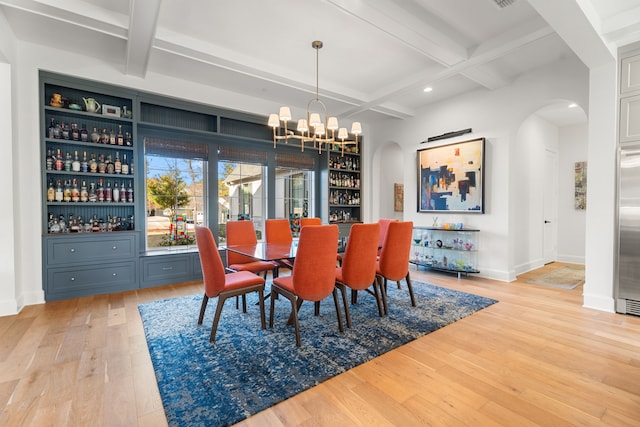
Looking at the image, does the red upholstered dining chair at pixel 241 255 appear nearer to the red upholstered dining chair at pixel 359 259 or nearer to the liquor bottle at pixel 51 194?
the red upholstered dining chair at pixel 359 259

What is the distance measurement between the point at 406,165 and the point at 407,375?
463 cm

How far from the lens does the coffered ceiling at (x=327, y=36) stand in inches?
112

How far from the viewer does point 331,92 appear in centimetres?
486

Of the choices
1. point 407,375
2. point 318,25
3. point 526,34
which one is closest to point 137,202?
point 318,25

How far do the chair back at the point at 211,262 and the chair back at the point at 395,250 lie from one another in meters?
1.66

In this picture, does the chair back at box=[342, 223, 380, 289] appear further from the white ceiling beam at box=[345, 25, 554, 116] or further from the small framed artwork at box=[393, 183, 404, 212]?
the small framed artwork at box=[393, 183, 404, 212]

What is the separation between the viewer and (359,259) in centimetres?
287

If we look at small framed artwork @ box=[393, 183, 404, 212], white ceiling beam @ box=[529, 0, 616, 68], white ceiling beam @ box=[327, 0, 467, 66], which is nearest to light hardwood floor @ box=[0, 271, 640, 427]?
white ceiling beam @ box=[529, 0, 616, 68]

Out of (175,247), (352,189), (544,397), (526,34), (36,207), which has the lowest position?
(544,397)

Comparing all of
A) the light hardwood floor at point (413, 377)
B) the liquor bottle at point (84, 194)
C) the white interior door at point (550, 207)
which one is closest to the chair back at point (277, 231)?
the light hardwood floor at point (413, 377)

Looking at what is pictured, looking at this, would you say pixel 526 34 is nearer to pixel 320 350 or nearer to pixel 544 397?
pixel 544 397

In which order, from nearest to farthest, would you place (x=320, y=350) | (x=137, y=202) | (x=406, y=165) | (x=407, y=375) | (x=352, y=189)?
(x=407, y=375), (x=320, y=350), (x=137, y=202), (x=406, y=165), (x=352, y=189)

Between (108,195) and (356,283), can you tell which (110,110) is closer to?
(108,195)

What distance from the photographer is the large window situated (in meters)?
4.61
